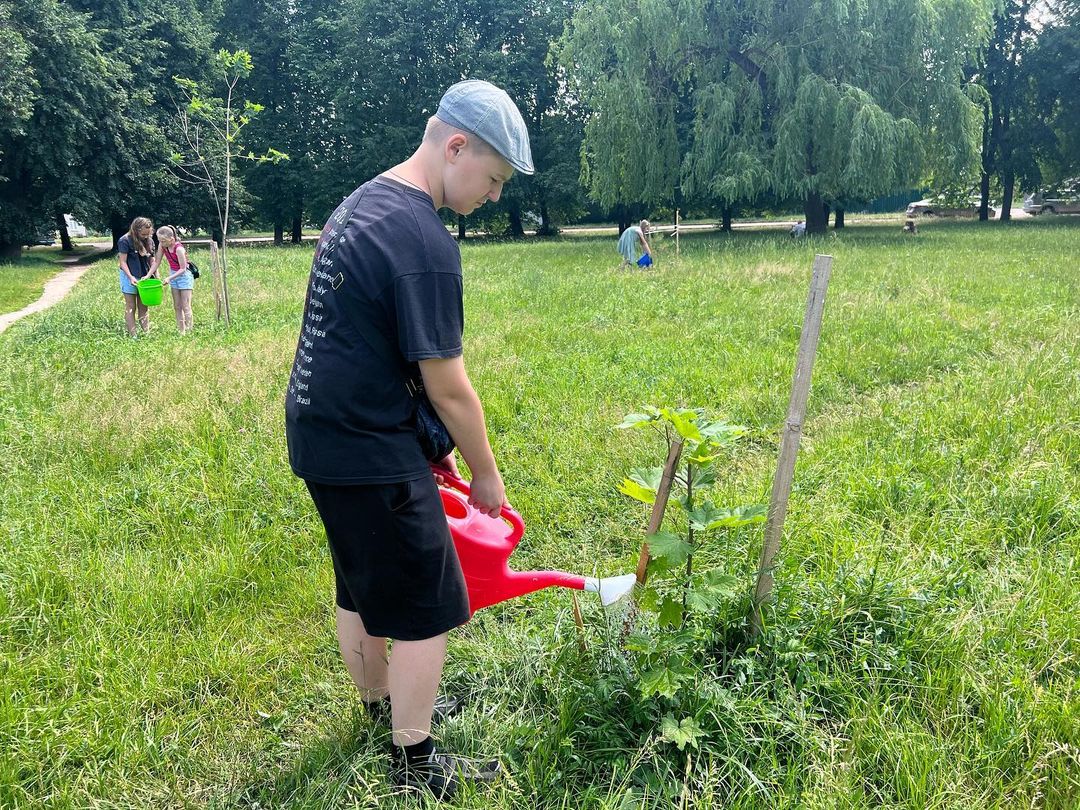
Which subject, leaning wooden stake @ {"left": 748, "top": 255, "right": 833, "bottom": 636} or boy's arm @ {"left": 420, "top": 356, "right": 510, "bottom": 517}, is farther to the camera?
leaning wooden stake @ {"left": 748, "top": 255, "right": 833, "bottom": 636}

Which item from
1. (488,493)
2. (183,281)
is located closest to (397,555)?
(488,493)

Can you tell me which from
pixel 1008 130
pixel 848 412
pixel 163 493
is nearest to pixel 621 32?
pixel 848 412

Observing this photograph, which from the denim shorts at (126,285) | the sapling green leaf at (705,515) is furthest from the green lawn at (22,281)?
the sapling green leaf at (705,515)

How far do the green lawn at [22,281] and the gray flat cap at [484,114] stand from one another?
15.3 meters

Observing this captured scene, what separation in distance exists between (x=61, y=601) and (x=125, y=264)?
711cm

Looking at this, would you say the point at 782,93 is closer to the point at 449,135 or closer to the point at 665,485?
the point at 665,485

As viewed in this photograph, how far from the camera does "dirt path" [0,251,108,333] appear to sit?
12.8 m

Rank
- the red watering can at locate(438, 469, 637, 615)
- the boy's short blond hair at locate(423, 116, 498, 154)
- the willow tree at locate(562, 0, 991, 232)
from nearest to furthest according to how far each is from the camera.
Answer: the boy's short blond hair at locate(423, 116, 498, 154)
the red watering can at locate(438, 469, 637, 615)
the willow tree at locate(562, 0, 991, 232)

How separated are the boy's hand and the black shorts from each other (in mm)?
118

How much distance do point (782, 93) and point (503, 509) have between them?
18577mm

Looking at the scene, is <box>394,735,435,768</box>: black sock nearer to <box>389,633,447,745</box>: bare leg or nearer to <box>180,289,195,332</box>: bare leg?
<box>389,633,447,745</box>: bare leg

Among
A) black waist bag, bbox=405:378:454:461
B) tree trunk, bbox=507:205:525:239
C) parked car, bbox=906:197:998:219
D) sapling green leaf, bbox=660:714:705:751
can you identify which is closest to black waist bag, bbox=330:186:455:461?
black waist bag, bbox=405:378:454:461

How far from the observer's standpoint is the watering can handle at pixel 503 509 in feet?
7.22

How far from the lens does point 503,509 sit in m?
2.18
